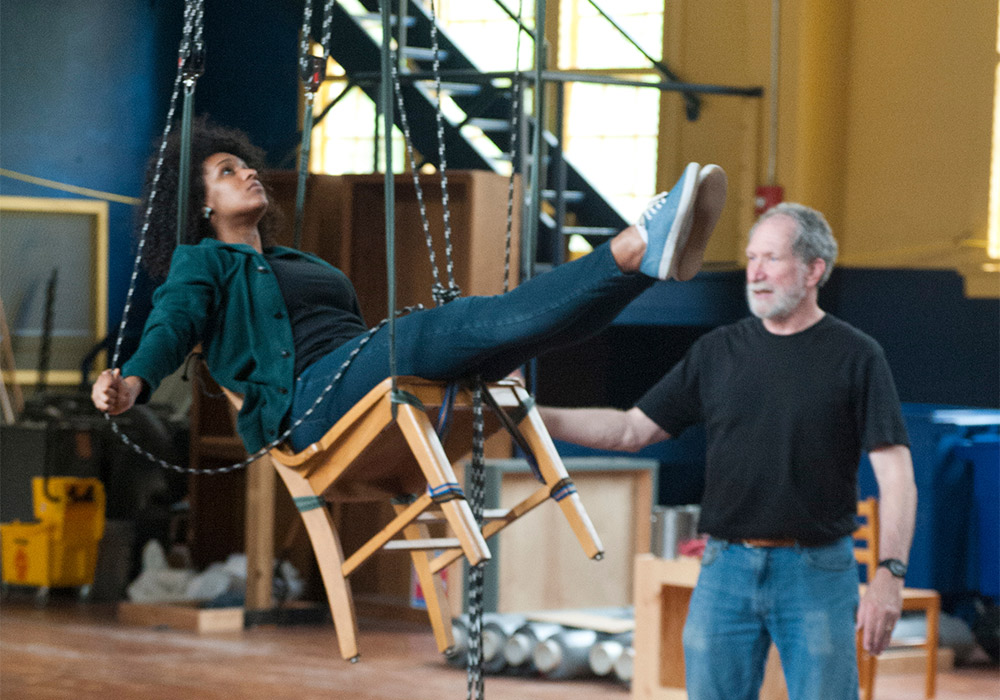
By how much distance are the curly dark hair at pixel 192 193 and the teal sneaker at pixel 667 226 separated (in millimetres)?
1191

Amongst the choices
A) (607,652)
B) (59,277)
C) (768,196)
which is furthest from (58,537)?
(768,196)

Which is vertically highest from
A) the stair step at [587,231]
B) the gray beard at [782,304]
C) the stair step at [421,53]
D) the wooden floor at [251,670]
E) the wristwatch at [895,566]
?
the stair step at [421,53]

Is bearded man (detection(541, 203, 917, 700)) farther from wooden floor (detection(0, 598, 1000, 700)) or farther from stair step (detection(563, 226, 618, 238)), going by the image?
stair step (detection(563, 226, 618, 238))

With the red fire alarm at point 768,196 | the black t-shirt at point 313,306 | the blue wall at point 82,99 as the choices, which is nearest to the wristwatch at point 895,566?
the black t-shirt at point 313,306

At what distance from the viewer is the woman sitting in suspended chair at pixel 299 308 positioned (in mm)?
2445

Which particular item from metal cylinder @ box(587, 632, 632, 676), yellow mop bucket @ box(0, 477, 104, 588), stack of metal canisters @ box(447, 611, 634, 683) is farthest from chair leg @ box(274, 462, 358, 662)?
yellow mop bucket @ box(0, 477, 104, 588)

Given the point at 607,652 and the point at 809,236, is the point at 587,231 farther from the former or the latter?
the point at 809,236

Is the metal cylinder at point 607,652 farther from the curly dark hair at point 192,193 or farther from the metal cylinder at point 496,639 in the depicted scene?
the curly dark hair at point 192,193

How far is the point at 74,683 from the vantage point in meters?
5.37

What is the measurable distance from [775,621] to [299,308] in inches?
44.0

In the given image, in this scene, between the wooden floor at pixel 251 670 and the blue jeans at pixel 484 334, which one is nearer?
the blue jeans at pixel 484 334

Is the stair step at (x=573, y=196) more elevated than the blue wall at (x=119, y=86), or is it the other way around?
the blue wall at (x=119, y=86)

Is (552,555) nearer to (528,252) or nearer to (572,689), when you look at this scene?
(572,689)

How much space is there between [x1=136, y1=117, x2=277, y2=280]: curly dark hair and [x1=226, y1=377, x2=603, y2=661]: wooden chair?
51 cm
